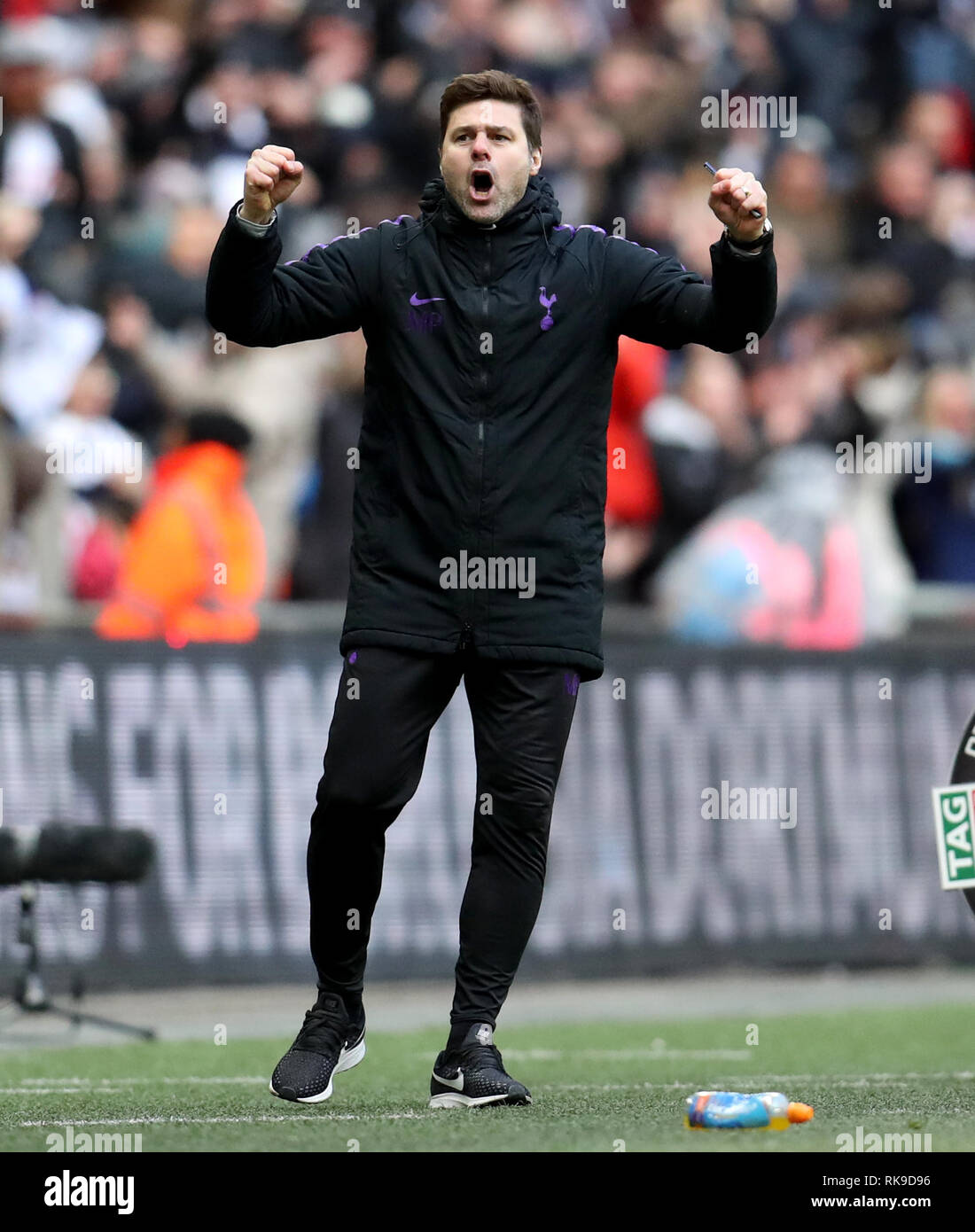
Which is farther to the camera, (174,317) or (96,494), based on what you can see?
(174,317)

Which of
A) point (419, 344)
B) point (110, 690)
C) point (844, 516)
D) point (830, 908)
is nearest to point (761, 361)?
point (844, 516)

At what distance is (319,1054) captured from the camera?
225 inches

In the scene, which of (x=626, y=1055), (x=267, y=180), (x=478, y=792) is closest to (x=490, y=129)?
(x=267, y=180)

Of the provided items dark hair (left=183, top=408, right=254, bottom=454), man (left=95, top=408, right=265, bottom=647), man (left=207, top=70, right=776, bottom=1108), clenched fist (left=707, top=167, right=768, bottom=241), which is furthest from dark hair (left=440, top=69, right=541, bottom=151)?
dark hair (left=183, top=408, right=254, bottom=454)

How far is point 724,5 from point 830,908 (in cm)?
683

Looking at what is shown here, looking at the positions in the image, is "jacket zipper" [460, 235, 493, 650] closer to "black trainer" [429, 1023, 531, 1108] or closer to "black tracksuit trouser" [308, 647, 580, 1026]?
"black tracksuit trouser" [308, 647, 580, 1026]

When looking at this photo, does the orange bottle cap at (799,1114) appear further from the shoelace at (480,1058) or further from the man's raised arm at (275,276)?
the man's raised arm at (275,276)


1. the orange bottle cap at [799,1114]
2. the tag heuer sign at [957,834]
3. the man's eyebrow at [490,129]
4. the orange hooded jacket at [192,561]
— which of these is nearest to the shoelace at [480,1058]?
the orange bottle cap at [799,1114]

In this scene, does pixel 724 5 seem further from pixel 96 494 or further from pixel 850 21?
pixel 96 494

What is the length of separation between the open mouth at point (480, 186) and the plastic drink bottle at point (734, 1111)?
2.05 meters

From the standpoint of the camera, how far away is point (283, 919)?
10.2m

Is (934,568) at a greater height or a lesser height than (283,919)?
greater

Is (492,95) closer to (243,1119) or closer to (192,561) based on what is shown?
(243,1119)

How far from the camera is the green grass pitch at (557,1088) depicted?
16.2 ft
